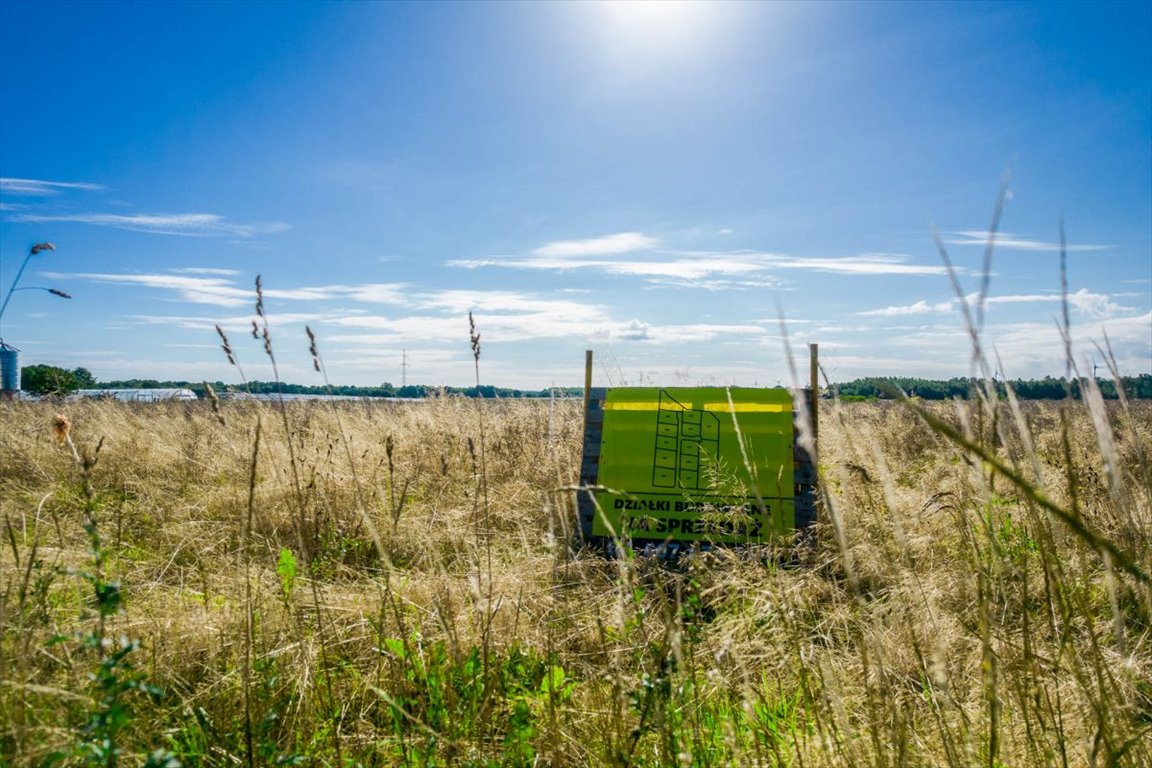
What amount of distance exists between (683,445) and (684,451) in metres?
0.05

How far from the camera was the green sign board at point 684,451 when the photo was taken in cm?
527

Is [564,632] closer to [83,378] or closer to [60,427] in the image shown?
[60,427]

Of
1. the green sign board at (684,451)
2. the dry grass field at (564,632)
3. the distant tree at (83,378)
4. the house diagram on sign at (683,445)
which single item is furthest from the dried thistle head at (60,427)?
the distant tree at (83,378)

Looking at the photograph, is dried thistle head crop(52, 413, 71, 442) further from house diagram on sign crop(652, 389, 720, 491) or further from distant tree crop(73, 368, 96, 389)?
distant tree crop(73, 368, 96, 389)

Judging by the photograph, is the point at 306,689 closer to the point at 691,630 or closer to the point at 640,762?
the point at 640,762

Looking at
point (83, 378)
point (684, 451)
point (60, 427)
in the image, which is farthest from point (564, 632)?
point (83, 378)

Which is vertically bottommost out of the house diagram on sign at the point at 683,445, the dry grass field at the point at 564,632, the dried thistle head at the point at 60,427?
the dry grass field at the point at 564,632

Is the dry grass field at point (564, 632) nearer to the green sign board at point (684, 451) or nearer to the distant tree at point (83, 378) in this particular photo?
the green sign board at point (684, 451)

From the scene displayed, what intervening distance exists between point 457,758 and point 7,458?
8244 mm

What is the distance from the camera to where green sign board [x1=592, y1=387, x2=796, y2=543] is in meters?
5.27

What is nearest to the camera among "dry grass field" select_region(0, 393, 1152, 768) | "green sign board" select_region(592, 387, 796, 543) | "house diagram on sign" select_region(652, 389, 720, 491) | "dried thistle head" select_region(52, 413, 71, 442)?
"dry grass field" select_region(0, 393, 1152, 768)

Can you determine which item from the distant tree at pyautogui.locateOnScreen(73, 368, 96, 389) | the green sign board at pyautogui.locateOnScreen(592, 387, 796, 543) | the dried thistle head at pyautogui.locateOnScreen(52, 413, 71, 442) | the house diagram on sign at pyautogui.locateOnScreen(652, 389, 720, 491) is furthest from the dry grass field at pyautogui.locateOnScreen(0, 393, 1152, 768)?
the distant tree at pyautogui.locateOnScreen(73, 368, 96, 389)

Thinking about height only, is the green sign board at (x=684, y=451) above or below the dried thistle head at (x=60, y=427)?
below

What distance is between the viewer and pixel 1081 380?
1544mm
